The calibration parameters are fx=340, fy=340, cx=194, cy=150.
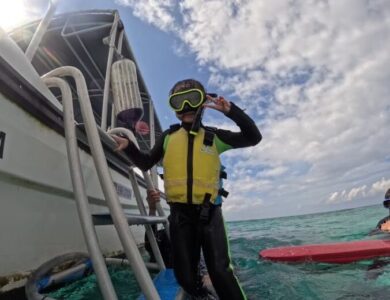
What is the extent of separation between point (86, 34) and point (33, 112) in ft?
13.7

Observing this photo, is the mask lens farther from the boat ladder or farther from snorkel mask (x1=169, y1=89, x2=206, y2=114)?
the boat ladder

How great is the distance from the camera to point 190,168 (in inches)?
95.1

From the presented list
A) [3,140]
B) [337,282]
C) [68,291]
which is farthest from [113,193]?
[337,282]

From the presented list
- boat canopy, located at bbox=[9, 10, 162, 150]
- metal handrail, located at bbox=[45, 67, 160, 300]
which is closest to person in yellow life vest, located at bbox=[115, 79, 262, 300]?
metal handrail, located at bbox=[45, 67, 160, 300]

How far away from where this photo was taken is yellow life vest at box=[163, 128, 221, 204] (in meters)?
2.38

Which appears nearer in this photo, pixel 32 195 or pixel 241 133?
pixel 32 195

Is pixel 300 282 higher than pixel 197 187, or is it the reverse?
pixel 197 187

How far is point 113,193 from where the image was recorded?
7.20ft

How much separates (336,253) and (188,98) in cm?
457

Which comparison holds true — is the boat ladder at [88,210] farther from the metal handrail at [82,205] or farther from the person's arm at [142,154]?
the person's arm at [142,154]

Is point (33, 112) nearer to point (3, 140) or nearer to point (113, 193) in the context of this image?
point (3, 140)

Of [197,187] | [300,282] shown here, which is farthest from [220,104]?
[300,282]

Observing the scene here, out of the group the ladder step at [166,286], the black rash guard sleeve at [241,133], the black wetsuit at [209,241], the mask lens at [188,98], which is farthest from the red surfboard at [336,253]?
the mask lens at [188,98]

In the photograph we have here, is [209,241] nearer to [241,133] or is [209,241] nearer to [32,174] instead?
[241,133]
